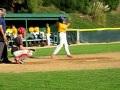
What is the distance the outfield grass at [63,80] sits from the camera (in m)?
8.67

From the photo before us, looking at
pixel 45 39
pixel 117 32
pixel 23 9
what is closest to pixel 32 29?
pixel 45 39

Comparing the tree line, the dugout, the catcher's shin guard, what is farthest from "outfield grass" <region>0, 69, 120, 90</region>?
the tree line

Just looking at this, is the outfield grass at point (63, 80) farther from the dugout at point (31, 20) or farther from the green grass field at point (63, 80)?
the dugout at point (31, 20)

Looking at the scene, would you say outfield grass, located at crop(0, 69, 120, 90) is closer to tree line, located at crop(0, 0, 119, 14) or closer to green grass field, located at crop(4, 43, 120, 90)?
green grass field, located at crop(4, 43, 120, 90)

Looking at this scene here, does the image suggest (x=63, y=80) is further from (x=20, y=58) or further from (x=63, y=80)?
(x=20, y=58)

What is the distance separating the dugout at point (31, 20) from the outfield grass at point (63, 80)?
74.6 feet

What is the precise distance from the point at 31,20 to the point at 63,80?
88.7ft

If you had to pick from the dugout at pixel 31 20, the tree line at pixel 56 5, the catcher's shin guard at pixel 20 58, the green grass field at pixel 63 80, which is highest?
the green grass field at pixel 63 80

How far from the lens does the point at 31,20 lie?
36.4 meters

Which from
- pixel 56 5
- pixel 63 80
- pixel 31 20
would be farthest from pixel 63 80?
pixel 56 5

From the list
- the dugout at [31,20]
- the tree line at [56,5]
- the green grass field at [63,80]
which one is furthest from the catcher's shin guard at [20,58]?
the tree line at [56,5]

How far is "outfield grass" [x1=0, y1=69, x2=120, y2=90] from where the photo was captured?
28.5ft

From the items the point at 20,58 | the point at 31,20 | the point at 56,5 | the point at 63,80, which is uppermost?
the point at 63,80

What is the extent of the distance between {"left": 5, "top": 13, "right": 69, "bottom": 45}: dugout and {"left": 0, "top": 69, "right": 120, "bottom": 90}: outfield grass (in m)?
22.7
